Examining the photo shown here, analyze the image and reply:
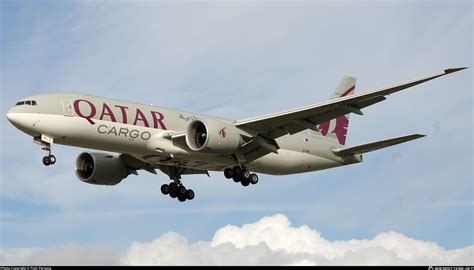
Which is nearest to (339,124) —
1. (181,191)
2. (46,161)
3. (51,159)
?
(181,191)

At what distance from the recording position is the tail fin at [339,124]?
50344 mm

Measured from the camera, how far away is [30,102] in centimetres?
4091

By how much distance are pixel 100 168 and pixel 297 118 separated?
11199mm

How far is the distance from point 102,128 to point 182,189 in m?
8.49

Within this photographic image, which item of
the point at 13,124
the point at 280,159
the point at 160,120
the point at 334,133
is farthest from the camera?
the point at 334,133

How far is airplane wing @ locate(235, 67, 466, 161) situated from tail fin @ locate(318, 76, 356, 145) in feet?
19.8

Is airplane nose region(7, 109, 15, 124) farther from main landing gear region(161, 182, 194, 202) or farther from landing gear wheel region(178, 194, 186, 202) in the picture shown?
landing gear wheel region(178, 194, 186, 202)

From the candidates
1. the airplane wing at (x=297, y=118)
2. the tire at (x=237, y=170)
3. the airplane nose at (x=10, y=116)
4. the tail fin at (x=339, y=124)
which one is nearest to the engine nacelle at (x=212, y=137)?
the airplane wing at (x=297, y=118)

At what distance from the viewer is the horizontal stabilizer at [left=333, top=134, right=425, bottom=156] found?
143 ft

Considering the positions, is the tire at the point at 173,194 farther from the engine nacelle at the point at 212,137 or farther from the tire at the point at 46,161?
the tire at the point at 46,161

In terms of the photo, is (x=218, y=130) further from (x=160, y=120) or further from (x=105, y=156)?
(x=105, y=156)

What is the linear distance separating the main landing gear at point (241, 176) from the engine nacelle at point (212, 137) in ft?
6.23

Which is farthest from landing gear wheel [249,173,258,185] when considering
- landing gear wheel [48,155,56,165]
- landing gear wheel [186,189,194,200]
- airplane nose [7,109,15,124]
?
airplane nose [7,109,15,124]

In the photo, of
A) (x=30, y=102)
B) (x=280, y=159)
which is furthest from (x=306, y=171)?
(x=30, y=102)
